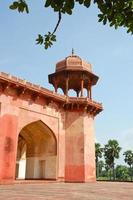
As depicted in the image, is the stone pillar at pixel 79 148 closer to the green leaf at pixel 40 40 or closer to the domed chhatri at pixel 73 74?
the domed chhatri at pixel 73 74

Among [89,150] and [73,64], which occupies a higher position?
[73,64]

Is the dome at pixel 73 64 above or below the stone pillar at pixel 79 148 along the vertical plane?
above

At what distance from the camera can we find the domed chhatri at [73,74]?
781 inches

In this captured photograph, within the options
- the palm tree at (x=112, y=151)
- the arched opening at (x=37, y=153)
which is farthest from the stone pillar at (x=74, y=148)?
the palm tree at (x=112, y=151)

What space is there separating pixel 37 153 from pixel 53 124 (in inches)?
106

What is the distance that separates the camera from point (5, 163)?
14133 mm

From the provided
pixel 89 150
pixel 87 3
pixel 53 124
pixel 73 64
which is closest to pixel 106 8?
pixel 87 3

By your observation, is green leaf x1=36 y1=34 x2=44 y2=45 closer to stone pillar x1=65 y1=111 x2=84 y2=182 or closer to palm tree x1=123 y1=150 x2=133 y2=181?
stone pillar x1=65 y1=111 x2=84 y2=182

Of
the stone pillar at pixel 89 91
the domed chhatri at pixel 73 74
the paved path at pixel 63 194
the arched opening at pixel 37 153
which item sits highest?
the domed chhatri at pixel 73 74

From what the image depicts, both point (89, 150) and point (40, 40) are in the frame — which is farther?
point (89, 150)

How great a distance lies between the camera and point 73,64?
20250mm

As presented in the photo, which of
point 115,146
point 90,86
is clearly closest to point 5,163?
point 90,86

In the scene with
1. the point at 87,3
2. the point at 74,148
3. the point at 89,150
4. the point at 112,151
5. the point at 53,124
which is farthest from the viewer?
the point at 112,151

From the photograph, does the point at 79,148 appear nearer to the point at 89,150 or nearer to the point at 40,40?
the point at 89,150
